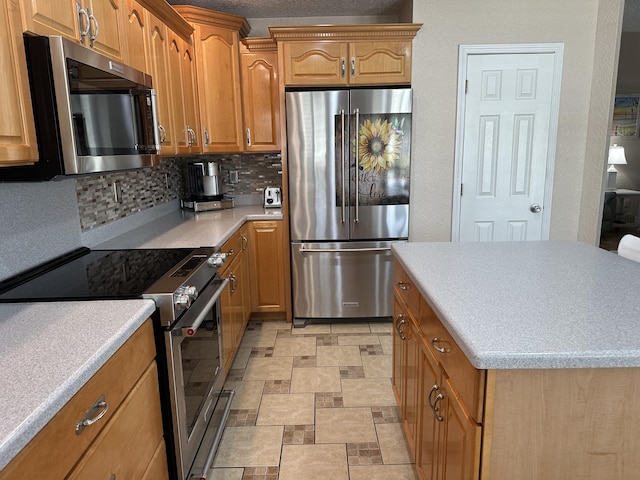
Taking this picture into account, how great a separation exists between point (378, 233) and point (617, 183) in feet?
6.24

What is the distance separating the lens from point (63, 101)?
1343 mm

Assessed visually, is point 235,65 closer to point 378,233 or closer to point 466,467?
point 378,233

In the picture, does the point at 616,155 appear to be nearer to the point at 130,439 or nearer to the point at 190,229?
the point at 190,229

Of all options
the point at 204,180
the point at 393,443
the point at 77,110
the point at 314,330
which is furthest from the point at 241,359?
the point at 77,110

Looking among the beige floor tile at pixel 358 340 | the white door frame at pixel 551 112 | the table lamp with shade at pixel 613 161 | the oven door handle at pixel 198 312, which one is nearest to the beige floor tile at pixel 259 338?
the beige floor tile at pixel 358 340

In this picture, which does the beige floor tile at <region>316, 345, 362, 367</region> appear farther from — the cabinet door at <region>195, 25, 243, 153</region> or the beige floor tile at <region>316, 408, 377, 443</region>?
the cabinet door at <region>195, 25, 243, 153</region>

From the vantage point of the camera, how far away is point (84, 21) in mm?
1642

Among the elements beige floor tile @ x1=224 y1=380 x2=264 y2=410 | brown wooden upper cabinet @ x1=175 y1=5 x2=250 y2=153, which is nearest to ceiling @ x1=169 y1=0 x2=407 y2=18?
brown wooden upper cabinet @ x1=175 y1=5 x2=250 y2=153

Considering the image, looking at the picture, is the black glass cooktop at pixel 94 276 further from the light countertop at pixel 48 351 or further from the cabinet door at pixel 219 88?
the cabinet door at pixel 219 88

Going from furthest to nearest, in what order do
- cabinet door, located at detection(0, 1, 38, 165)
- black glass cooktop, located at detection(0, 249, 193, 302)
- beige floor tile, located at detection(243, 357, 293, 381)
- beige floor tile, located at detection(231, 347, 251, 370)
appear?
beige floor tile, located at detection(231, 347, 251, 370) → beige floor tile, located at detection(243, 357, 293, 381) → black glass cooktop, located at detection(0, 249, 193, 302) → cabinet door, located at detection(0, 1, 38, 165)

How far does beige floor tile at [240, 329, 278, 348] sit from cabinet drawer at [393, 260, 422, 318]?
1.42 meters

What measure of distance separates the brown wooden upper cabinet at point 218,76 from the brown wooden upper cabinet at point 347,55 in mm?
443

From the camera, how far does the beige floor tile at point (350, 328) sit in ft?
11.1

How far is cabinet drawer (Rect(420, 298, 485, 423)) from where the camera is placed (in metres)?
1.04
